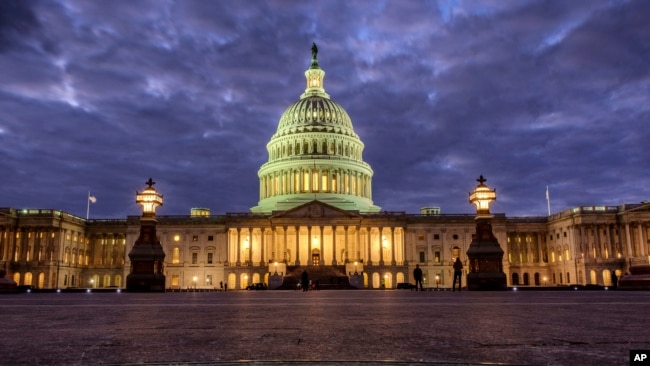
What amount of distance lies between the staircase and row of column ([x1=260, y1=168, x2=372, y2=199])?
1115 inches

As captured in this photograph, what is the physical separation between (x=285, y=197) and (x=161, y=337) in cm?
11852

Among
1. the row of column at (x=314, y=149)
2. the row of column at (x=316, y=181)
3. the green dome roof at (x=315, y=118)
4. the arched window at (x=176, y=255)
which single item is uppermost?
the green dome roof at (x=315, y=118)

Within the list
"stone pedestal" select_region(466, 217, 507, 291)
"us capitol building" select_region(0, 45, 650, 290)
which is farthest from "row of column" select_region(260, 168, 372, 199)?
"stone pedestal" select_region(466, 217, 507, 291)

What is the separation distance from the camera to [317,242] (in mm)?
113875

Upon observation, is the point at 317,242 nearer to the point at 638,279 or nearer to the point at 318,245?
the point at 318,245

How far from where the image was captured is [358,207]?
126 m

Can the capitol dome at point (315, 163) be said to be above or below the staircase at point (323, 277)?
above

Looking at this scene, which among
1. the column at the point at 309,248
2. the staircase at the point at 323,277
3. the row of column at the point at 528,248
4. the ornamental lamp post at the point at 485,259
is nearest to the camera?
the ornamental lamp post at the point at 485,259

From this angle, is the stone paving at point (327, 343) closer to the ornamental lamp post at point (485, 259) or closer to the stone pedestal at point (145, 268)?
the ornamental lamp post at point (485, 259)

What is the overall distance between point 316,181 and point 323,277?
37.7 metres

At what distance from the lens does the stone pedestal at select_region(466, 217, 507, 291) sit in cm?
4572

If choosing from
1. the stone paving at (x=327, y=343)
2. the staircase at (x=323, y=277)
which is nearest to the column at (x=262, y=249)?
the staircase at (x=323, y=277)

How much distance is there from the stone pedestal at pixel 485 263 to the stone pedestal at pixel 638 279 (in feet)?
28.8

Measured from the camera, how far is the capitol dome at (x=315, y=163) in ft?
414
